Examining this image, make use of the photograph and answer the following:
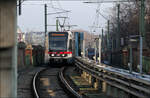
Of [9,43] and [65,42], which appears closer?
[9,43]

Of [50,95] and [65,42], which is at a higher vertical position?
[65,42]

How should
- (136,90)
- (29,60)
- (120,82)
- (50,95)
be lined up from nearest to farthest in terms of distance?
Answer: 1. (136,90)
2. (120,82)
3. (50,95)
4. (29,60)

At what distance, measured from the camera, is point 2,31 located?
273 centimetres

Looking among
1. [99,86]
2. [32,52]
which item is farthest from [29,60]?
[99,86]

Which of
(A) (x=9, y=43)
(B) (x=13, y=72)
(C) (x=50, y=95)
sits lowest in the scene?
(C) (x=50, y=95)

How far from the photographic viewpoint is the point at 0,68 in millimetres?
2740

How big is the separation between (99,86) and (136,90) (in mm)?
5094

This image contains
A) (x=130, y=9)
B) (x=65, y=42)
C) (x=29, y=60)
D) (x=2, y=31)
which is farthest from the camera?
(x=130, y=9)

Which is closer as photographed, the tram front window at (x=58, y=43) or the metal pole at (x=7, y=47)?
the metal pole at (x=7, y=47)

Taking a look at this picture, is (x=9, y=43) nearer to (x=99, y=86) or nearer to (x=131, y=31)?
(x=99, y=86)

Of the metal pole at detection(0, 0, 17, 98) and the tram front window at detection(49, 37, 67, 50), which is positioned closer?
the metal pole at detection(0, 0, 17, 98)

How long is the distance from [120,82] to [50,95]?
373cm

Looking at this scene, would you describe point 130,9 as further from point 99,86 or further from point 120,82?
point 120,82

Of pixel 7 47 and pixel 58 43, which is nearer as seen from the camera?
pixel 7 47
